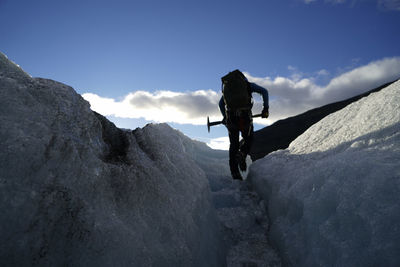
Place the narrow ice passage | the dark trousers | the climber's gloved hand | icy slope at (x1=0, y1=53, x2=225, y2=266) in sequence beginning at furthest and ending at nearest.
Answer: the climber's gloved hand
the dark trousers
the narrow ice passage
icy slope at (x1=0, y1=53, x2=225, y2=266)

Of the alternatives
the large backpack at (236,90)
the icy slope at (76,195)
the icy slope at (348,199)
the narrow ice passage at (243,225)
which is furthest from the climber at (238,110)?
the icy slope at (76,195)

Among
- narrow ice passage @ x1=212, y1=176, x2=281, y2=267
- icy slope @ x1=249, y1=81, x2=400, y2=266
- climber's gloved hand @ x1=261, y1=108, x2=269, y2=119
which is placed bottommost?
narrow ice passage @ x1=212, y1=176, x2=281, y2=267

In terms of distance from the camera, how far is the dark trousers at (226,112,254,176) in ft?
21.9

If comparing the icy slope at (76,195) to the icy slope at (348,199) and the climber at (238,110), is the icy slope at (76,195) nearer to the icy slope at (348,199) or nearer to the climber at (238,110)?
the icy slope at (348,199)

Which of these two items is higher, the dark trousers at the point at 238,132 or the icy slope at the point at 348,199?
the dark trousers at the point at 238,132

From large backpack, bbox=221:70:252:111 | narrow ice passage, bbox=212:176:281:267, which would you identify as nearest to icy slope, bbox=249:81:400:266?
narrow ice passage, bbox=212:176:281:267

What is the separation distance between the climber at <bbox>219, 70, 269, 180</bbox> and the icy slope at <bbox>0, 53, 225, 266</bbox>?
3453 mm

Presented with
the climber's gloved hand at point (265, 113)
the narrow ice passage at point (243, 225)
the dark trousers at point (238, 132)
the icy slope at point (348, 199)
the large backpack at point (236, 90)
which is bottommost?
the narrow ice passage at point (243, 225)

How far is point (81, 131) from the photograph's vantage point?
8.96 feet

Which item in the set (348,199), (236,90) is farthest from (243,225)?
(236,90)

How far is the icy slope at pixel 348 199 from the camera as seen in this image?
2.18 m

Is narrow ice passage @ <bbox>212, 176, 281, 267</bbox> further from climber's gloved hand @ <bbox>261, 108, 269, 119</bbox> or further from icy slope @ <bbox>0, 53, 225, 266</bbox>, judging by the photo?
climber's gloved hand @ <bbox>261, 108, 269, 119</bbox>

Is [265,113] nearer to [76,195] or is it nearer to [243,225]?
[243,225]

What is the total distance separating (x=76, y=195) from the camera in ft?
7.26
